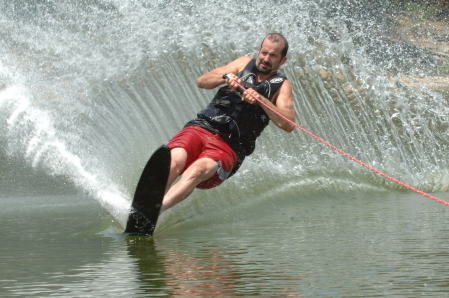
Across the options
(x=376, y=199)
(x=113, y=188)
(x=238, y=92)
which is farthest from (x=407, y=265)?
(x=376, y=199)

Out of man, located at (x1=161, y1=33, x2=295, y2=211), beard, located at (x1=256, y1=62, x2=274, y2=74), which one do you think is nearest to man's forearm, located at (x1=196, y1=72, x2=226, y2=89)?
man, located at (x1=161, y1=33, x2=295, y2=211)

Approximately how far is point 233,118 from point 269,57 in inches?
18.6

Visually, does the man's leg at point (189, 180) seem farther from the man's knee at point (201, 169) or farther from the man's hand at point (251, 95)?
the man's hand at point (251, 95)

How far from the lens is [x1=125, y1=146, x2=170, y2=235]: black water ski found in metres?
5.95

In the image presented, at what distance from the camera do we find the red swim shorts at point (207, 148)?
6.19m

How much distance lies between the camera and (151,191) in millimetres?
5965

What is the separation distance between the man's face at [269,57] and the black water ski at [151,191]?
36.0 inches

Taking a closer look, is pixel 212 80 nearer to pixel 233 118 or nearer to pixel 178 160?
pixel 233 118

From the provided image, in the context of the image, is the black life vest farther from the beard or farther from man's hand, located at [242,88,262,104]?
man's hand, located at [242,88,262,104]

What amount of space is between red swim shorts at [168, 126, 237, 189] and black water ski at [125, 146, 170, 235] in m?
0.25

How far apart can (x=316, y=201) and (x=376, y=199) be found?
545mm

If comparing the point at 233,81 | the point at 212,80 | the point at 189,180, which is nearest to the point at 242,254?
the point at 189,180

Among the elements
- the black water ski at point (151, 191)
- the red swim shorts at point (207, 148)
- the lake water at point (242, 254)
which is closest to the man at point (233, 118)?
the red swim shorts at point (207, 148)

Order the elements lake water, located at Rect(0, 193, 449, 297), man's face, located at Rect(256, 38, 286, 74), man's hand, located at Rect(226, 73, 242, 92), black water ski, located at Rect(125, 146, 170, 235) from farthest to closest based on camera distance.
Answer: man's face, located at Rect(256, 38, 286, 74), man's hand, located at Rect(226, 73, 242, 92), black water ski, located at Rect(125, 146, 170, 235), lake water, located at Rect(0, 193, 449, 297)
